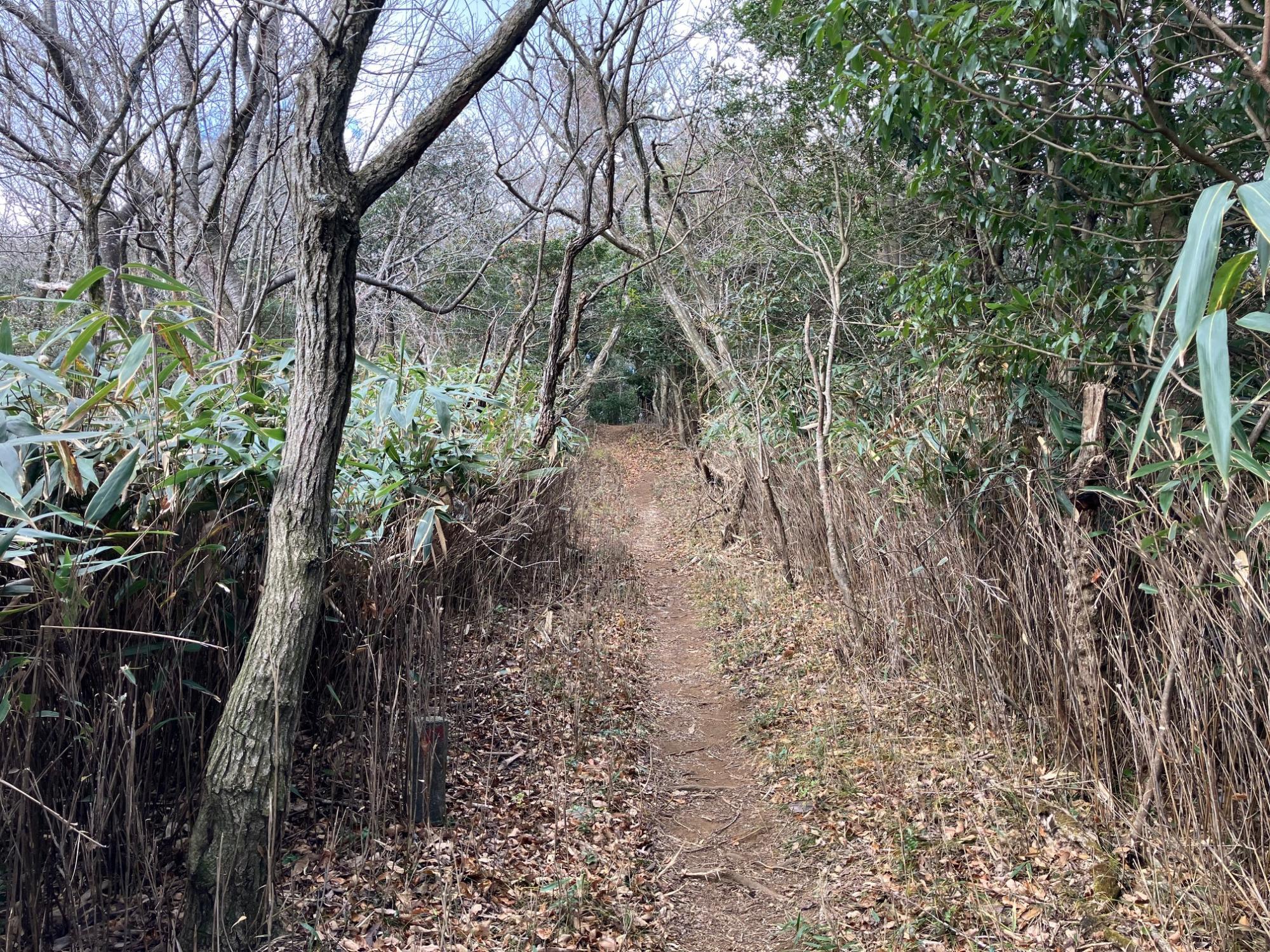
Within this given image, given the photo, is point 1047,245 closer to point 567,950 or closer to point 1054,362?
point 1054,362

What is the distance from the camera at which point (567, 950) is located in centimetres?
206

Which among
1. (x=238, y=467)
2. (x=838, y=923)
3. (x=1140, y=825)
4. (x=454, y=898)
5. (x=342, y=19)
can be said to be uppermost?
(x=342, y=19)

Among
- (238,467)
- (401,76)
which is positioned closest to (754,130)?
(401,76)

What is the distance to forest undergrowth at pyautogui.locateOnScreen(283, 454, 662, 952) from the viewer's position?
204cm

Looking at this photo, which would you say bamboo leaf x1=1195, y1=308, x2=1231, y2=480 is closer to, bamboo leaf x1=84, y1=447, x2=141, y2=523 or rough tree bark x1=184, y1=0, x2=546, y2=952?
rough tree bark x1=184, y1=0, x2=546, y2=952

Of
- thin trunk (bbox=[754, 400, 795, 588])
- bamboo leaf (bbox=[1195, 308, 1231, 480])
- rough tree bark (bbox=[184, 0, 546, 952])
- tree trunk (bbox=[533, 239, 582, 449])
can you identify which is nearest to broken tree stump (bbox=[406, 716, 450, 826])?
rough tree bark (bbox=[184, 0, 546, 952])

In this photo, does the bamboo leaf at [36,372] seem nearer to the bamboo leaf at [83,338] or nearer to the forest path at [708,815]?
the bamboo leaf at [83,338]

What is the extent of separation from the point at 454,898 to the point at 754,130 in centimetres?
580

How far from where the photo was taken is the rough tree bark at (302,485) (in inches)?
69.9

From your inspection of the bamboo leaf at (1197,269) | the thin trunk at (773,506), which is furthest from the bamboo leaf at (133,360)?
the thin trunk at (773,506)

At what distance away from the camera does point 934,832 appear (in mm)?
2492

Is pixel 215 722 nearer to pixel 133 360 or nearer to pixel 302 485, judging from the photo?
pixel 302 485

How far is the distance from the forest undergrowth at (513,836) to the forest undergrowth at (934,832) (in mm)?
598

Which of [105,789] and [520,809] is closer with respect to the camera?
[105,789]
